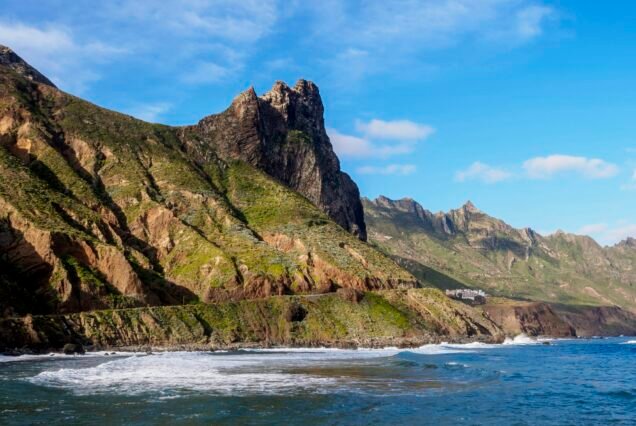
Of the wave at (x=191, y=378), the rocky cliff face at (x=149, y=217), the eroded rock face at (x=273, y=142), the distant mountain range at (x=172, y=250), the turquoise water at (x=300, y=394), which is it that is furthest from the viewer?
the eroded rock face at (x=273, y=142)

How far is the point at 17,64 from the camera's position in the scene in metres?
186

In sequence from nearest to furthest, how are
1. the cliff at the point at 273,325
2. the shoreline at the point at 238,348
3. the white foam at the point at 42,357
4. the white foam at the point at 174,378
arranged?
the white foam at the point at 174,378 → the white foam at the point at 42,357 → the shoreline at the point at 238,348 → the cliff at the point at 273,325

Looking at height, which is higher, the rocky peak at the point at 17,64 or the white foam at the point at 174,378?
the rocky peak at the point at 17,64

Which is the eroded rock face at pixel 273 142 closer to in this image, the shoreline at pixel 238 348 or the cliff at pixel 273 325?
the cliff at pixel 273 325

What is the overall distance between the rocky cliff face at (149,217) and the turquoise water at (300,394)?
35163 millimetres

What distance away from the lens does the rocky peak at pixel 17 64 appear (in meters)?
183

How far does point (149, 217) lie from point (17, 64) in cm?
9793

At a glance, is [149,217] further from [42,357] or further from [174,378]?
[174,378]

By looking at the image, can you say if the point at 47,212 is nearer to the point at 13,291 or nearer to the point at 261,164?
the point at 13,291

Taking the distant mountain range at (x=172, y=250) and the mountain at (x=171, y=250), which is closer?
the mountain at (x=171, y=250)

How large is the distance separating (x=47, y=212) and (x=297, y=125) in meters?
109

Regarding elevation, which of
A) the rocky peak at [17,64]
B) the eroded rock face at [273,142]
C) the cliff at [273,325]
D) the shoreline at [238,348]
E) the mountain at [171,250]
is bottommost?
the shoreline at [238,348]

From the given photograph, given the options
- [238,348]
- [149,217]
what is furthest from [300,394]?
[149,217]

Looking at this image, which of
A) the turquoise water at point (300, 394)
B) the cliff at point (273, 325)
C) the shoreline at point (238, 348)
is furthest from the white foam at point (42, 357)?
the cliff at point (273, 325)
